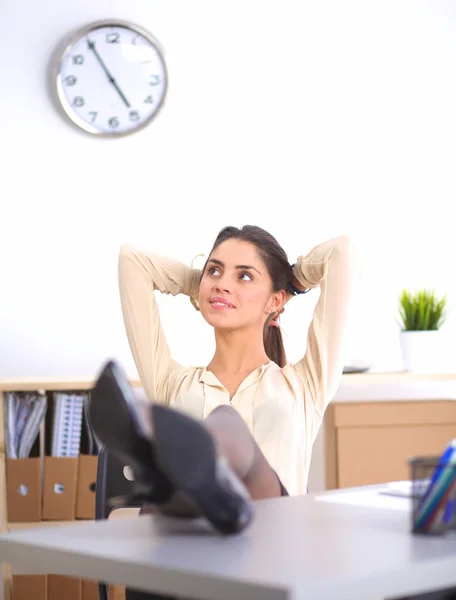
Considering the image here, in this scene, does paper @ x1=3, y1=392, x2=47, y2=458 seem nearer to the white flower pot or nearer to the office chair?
the office chair

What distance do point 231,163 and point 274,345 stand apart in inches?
46.7

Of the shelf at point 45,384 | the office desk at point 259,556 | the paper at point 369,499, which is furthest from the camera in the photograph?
the shelf at point 45,384

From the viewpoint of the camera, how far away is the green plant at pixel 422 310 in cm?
289

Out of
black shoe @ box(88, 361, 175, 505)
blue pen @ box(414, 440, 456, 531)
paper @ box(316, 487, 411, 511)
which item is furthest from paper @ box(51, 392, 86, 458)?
blue pen @ box(414, 440, 456, 531)

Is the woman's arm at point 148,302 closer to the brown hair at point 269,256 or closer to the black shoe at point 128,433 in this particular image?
the brown hair at point 269,256

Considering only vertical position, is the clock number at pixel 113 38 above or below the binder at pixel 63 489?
above

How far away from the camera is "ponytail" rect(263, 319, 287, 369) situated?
207 centimetres

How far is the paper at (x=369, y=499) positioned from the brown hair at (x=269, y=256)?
0.71m

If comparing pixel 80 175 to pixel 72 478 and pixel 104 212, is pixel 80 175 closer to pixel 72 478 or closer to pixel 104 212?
pixel 104 212

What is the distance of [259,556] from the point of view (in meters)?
0.85

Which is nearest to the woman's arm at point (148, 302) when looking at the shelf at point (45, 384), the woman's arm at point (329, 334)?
the woman's arm at point (329, 334)

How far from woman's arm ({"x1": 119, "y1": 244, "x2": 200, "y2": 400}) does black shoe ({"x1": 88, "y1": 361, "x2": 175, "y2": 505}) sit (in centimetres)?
93

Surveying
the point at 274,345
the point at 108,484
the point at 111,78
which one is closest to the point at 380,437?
the point at 274,345

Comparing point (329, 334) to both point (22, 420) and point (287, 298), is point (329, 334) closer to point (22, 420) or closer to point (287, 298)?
point (287, 298)
